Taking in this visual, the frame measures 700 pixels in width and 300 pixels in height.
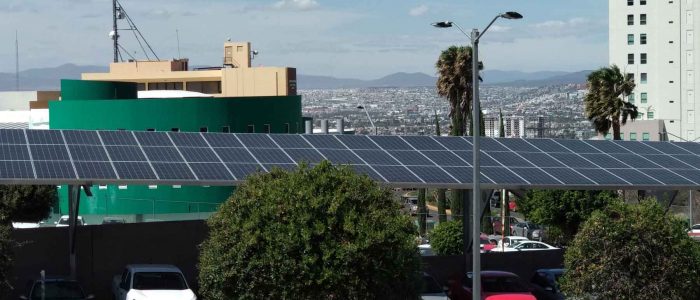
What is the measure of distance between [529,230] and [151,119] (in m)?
25.9

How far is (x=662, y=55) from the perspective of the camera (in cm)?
12400

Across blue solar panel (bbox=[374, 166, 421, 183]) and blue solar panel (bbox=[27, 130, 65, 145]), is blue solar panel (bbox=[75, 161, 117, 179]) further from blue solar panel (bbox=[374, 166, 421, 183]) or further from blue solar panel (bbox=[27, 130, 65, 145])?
blue solar panel (bbox=[374, 166, 421, 183])

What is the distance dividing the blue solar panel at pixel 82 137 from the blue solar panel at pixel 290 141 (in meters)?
5.21

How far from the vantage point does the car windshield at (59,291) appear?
28188 millimetres

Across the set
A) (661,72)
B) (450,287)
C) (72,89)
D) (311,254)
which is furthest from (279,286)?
(661,72)

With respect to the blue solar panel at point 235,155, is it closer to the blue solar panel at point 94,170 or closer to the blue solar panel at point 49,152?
the blue solar panel at point 94,170

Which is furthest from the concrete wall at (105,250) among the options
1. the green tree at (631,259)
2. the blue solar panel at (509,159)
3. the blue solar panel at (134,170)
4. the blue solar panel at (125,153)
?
the green tree at (631,259)

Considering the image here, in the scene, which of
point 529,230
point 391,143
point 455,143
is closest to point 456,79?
point 529,230

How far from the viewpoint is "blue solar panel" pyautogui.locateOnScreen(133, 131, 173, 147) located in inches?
1256

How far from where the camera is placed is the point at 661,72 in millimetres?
124000

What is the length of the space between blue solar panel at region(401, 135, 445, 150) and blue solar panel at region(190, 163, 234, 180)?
7283 mm

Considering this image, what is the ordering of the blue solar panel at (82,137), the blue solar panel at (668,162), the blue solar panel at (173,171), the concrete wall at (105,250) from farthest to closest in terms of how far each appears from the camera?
1. the blue solar panel at (668,162)
2. the concrete wall at (105,250)
3. the blue solar panel at (82,137)
4. the blue solar panel at (173,171)

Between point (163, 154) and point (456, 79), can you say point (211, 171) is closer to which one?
point (163, 154)

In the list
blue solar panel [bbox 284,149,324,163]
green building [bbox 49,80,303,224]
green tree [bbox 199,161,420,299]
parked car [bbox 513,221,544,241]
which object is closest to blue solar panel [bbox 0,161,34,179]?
green tree [bbox 199,161,420,299]
